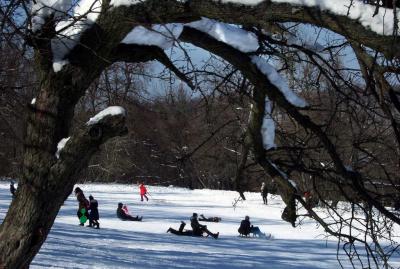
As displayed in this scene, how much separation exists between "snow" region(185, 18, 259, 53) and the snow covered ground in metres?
3.75

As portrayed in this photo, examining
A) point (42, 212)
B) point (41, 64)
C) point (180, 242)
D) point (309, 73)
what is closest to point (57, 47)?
point (41, 64)

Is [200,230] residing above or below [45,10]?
below

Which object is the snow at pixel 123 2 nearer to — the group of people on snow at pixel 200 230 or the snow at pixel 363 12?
the snow at pixel 363 12

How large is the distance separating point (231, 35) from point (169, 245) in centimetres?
1287

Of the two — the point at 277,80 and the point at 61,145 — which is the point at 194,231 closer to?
the point at 277,80

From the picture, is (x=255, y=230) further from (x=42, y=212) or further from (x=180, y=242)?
(x=42, y=212)

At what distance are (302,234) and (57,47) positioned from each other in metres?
18.6

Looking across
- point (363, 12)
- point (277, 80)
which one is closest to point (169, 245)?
point (277, 80)

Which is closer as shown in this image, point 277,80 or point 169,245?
point 277,80

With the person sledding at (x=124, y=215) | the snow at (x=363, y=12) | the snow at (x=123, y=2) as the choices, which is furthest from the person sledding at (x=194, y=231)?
the snow at (x=363, y=12)

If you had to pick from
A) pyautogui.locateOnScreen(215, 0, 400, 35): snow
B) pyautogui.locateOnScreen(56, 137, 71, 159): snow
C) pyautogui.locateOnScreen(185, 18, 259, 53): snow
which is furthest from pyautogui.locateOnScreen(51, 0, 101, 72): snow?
pyautogui.locateOnScreen(215, 0, 400, 35): snow

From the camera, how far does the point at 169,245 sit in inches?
632

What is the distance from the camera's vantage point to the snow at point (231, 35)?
383 centimetres

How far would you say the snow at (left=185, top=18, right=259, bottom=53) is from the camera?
3.83 m
